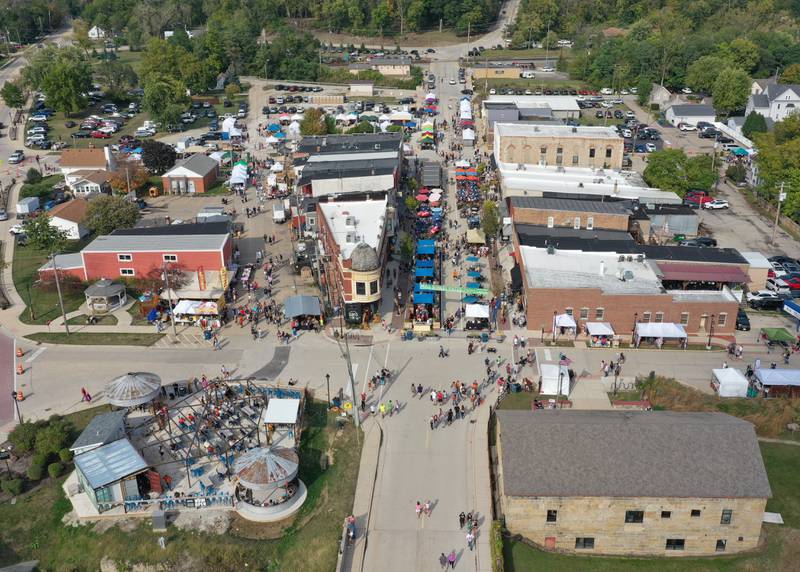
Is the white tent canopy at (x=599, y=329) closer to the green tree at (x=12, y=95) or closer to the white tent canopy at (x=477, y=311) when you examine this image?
the white tent canopy at (x=477, y=311)

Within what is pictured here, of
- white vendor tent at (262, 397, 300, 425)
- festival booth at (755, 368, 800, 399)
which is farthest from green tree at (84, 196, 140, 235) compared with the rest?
festival booth at (755, 368, 800, 399)

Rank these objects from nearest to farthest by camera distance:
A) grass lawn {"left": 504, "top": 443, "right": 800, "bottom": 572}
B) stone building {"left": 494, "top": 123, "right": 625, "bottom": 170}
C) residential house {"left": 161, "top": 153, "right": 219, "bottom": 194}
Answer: grass lawn {"left": 504, "top": 443, "right": 800, "bottom": 572}
stone building {"left": 494, "top": 123, "right": 625, "bottom": 170}
residential house {"left": 161, "top": 153, "right": 219, "bottom": 194}

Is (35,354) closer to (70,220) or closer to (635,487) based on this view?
(70,220)

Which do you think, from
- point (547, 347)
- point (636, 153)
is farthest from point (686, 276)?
point (636, 153)

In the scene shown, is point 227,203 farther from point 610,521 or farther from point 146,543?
point 610,521

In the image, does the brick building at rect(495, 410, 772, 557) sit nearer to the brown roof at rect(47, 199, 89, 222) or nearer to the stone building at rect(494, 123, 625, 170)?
the brown roof at rect(47, 199, 89, 222)

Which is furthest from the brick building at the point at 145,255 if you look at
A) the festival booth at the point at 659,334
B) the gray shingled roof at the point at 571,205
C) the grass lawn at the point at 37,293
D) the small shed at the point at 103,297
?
the festival booth at the point at 659,334
